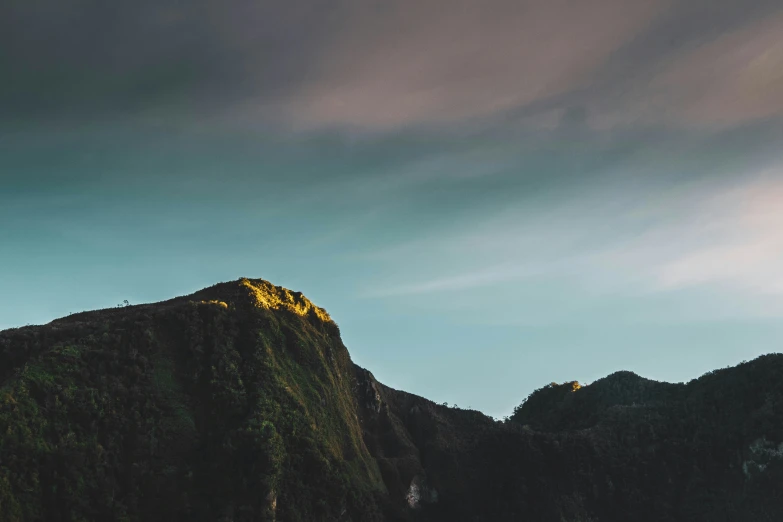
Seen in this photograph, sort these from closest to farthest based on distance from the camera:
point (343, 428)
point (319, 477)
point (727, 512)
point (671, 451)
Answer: point (319, 477)
point (343, 428)
point (727, 512)
point (671, 451)

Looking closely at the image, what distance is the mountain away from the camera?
49.9m

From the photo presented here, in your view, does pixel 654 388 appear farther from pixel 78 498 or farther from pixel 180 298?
pixel 78 498

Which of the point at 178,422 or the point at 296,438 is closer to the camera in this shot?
the point at 178,422

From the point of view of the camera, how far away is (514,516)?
72688 millimetres

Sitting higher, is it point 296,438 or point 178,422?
point 178,422

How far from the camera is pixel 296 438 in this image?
60188 mm

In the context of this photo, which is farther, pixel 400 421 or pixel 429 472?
pixel 400 421

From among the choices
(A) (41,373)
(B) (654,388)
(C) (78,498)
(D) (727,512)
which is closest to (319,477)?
(C) (78,498)

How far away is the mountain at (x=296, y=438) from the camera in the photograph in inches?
1964

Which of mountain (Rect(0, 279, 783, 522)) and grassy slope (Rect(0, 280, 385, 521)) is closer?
grassy slope (Rect(0, 280, 385, 521))

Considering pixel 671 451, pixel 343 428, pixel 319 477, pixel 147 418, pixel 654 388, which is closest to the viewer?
pixel 147 418

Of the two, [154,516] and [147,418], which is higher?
[147,418]

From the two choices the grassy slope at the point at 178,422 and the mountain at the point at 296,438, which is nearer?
the grassy slope at the point at 178,422

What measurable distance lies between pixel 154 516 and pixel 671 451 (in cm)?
6485
